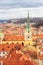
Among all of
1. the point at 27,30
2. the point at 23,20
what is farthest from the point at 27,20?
the point at 27,30

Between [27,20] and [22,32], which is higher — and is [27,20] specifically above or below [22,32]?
above

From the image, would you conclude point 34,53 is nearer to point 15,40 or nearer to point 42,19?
point 42,19

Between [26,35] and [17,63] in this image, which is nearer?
[17,63]

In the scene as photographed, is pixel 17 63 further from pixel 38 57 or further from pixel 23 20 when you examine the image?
pixel 23 20

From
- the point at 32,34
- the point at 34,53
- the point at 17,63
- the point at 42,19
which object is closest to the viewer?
the point at 17,63

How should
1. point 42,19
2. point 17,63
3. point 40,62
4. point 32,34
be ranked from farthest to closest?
point 32,34 → point 42,19 → point 40,62 → point 17,63

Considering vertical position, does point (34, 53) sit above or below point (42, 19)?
below

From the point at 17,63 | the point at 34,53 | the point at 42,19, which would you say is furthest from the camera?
the point at 42,19

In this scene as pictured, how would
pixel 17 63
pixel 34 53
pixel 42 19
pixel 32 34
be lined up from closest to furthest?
pixel 17 63
pixel 34 53
pixel 42 19
pixel 32 34

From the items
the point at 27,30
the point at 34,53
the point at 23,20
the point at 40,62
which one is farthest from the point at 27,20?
the point at 40,62
